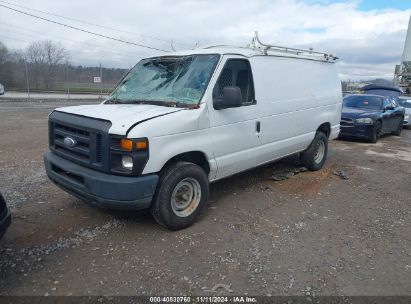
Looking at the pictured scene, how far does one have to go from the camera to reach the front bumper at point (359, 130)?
36.8ft

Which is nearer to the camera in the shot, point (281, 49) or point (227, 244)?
point (227, 244)

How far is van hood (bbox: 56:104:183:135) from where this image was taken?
11.8 feet

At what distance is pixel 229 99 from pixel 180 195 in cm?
134

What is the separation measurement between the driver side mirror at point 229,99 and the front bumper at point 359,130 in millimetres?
8261

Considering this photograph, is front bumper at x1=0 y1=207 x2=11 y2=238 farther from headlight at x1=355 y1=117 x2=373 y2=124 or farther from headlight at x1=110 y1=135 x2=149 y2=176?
headlight at x1=355 y1=117 x2=373 y2=124

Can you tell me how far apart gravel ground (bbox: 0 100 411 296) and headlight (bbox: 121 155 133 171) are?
924 millimetres

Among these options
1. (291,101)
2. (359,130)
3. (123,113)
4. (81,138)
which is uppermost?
(291,101)

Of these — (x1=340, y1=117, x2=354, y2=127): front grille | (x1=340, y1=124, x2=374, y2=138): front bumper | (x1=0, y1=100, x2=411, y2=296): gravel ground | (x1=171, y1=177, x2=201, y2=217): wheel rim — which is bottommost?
(x1=0, y1=100, x2=411, y2=296): gravel ground

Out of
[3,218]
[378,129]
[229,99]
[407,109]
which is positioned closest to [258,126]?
[229,99]

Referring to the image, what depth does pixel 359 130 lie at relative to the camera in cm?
1129

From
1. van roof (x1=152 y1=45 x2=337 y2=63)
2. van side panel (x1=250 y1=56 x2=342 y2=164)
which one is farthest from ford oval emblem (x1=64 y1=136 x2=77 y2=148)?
van side panel (x1=250 y1=56 x2=342 y2=164)

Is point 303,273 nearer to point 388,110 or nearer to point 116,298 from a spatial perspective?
point 116,298

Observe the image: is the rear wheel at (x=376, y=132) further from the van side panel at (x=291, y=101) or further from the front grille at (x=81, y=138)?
the front grille at (x=81, y=138)

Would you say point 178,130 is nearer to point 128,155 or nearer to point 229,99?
point 128,155
